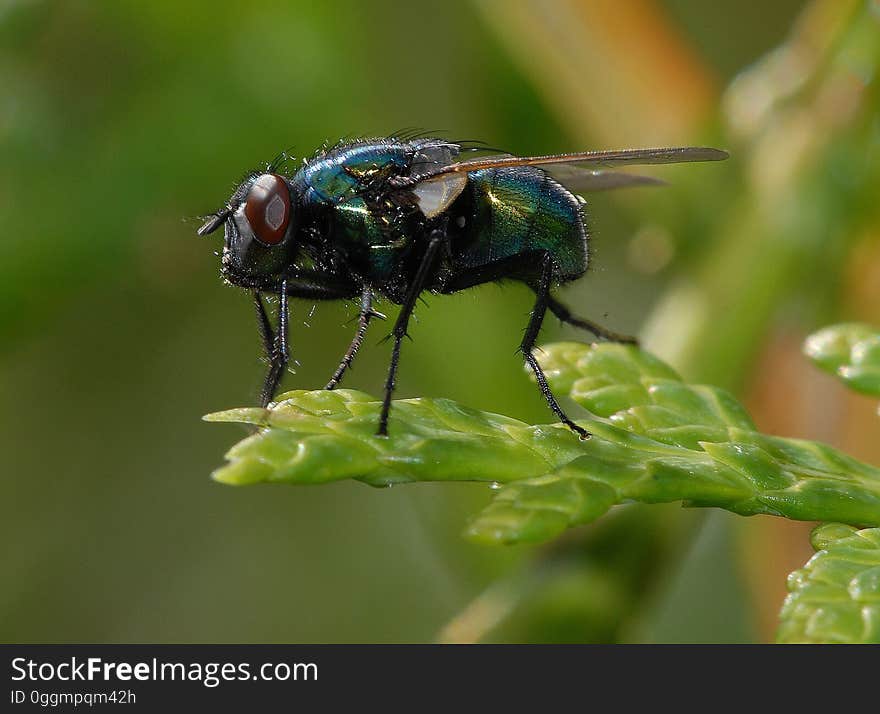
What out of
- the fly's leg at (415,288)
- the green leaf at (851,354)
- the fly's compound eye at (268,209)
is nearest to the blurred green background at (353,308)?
the fly's compound eye at (268,209)

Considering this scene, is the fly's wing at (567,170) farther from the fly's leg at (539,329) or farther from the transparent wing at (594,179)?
the fly's leg at (539,329)

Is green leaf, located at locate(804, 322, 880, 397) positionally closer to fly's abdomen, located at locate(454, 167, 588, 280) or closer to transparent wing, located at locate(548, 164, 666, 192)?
fly's abdomen, located at locate(454, 167, 588, 280)

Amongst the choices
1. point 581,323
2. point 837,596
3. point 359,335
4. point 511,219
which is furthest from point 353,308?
point 837,596

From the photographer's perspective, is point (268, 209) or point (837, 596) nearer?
point (837, 596)

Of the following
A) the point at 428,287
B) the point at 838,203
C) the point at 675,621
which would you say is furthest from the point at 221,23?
the point at 675,621

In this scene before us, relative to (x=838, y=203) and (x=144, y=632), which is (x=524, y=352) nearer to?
(x=838, y=203)

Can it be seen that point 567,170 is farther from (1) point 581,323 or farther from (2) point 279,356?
(2) point 279,356

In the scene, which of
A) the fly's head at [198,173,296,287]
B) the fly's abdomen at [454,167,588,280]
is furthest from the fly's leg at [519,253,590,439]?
the fly's head at [198,173,296,287]
